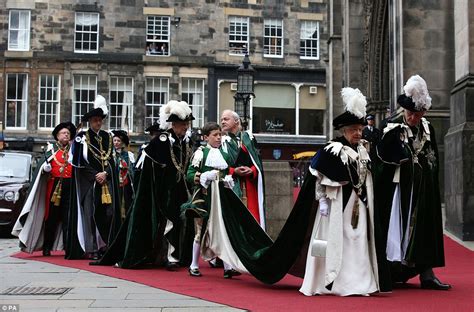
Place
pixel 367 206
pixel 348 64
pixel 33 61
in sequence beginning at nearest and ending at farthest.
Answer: pixel 367 206 < pixel 348 64 < pixel 33 61

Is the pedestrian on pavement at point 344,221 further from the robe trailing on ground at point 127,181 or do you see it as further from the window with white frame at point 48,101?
the window with white frame at point 48,101

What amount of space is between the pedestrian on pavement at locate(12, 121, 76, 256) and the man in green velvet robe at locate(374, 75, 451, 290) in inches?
225

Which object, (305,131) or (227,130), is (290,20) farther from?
(227,130)

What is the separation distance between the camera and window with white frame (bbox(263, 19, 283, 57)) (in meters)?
41.8

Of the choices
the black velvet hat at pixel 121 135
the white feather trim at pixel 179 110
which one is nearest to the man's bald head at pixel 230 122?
the white feather trim at pixel 179 110

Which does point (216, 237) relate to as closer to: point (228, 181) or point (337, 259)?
point (228, 181)

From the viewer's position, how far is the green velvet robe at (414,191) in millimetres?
7805

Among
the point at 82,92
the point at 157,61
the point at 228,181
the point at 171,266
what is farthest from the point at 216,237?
the point at 82,92

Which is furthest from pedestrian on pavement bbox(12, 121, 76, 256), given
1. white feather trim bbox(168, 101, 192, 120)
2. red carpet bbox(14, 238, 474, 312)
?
white feather trim bbox(168, 101, 192, 120)

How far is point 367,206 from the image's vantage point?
7.47 metres

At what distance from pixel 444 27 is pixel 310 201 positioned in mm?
10345

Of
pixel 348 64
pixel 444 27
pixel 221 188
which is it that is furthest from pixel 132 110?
pixel 221 188

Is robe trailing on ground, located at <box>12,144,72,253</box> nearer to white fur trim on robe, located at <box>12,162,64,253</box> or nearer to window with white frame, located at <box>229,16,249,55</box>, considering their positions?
white fur trim on robe, located at <box>12,162,64,253</box>

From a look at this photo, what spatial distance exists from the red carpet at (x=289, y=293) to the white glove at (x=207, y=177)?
1.19 meters
